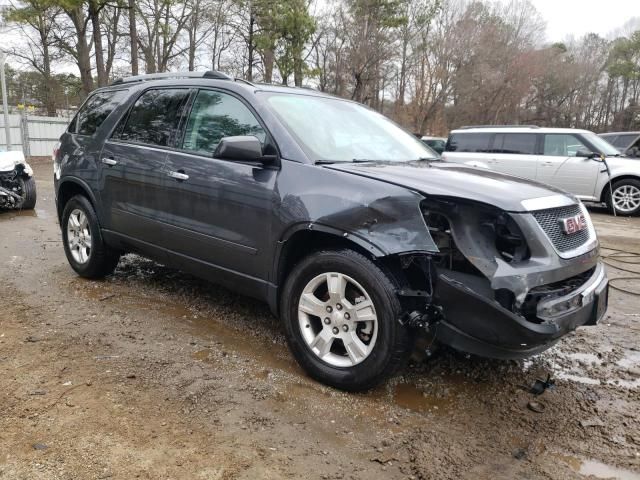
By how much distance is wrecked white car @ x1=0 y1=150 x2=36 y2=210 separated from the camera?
8312 millimetres

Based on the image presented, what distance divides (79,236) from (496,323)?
3909 mm

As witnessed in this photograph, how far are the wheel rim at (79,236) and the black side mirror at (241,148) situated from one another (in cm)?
221

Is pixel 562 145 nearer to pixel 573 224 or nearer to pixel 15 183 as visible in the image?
pixel 573 224

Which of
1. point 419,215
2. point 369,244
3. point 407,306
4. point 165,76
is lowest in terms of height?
point 407,306

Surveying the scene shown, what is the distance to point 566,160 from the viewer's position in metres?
10.5

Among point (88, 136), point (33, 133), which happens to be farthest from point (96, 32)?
point (88, 136)

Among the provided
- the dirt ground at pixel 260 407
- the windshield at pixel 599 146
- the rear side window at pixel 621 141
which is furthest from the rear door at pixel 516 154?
the dirt ground at pixel 260 407

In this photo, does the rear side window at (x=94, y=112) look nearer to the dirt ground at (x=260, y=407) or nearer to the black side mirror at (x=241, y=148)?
the dirt ground at (x=260, y=407)

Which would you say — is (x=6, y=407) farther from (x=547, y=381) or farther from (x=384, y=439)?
(x=547, y=381)

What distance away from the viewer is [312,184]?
9.41 feet

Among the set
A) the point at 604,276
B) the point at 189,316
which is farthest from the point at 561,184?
the point at 189,316

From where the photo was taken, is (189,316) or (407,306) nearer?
(407,306)

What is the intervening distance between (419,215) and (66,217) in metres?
3.74

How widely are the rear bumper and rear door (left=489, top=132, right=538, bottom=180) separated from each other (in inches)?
350
